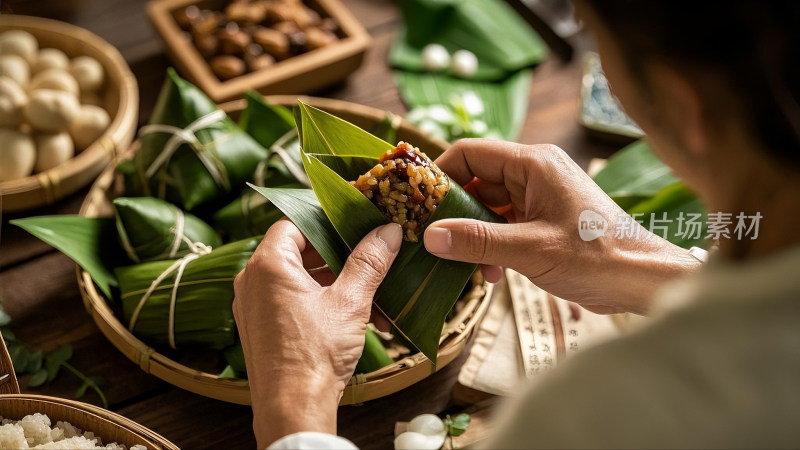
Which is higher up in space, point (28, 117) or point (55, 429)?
point (28, 117)

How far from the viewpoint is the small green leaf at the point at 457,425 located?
1.32 metres

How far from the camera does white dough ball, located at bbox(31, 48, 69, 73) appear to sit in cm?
181

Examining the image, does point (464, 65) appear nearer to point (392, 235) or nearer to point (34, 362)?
point (392, 235)

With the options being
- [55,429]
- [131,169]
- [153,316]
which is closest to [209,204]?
[131,169]

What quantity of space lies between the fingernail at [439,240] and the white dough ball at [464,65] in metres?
1.04

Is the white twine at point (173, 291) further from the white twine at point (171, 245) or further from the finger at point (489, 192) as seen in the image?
the finger at point (489, 192)

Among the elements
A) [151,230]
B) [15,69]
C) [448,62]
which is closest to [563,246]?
[151,230]

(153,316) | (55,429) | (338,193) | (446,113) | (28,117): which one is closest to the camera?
(55,429)

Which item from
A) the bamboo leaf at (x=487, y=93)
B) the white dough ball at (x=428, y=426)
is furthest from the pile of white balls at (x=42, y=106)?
the white dough ball at (x=428, y=426)

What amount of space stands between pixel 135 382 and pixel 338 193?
0.59 metres

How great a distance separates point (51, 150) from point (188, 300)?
2.01 ft

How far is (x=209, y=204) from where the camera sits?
1.63 m

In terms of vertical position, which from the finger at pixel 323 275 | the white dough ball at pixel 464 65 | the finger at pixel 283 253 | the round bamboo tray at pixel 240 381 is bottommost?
the round bamboo tray at pixel 240 381

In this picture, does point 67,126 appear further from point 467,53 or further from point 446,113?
point 467,53
